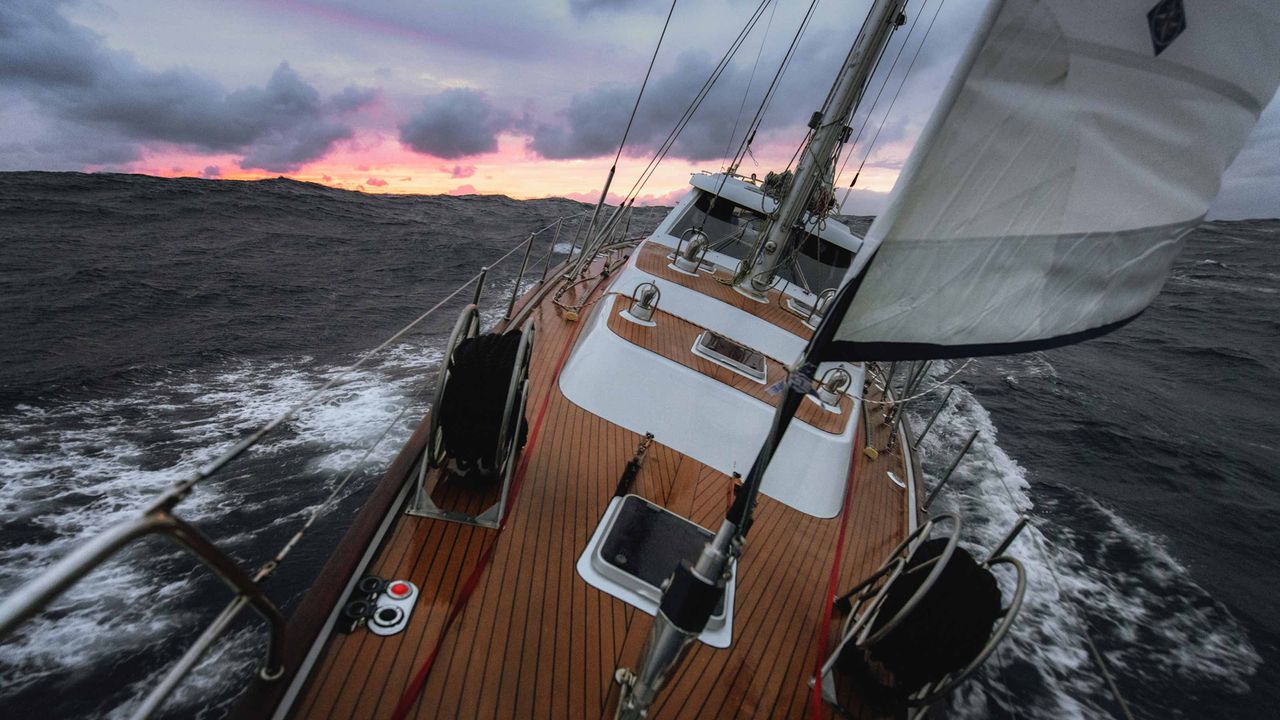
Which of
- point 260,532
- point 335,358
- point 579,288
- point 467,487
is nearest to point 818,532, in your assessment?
point 467,487

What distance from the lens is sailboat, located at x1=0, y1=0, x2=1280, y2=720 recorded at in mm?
1204

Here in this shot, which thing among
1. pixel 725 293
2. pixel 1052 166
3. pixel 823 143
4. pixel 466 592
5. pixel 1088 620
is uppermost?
pixel 823 143

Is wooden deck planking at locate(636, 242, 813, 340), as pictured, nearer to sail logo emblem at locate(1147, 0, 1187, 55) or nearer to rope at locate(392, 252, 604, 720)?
rope at locate(392, 252, 604, 720)

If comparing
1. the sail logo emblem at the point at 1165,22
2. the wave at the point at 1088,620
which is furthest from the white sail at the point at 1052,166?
the wave at the point at 1088,620

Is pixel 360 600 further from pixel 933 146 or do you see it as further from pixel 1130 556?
pixel 1130 556

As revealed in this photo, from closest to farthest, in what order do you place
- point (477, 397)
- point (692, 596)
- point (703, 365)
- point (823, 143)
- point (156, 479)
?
point (692, 596)
point (477, 397)
point (703, 365)
point (156, 479)
point (823, 143)

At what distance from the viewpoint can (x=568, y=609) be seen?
233 centimetres

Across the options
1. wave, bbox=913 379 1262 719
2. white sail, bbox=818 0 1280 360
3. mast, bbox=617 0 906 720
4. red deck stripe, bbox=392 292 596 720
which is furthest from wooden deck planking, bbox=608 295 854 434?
white sail, bbox=818 0 1280 360

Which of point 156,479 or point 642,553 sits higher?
point 642,553

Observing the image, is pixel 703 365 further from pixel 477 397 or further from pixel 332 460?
pixel 332 460

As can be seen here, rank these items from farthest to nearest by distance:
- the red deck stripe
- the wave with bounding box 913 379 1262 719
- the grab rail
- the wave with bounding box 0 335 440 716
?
the wave with bounding box 913 379 1262 719 < the wave with bounding box 0 335 440 716 < the red deck stripe < the grab rail

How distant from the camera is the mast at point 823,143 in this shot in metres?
4.75

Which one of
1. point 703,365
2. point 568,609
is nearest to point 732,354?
point 703,365

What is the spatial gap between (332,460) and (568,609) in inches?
168
